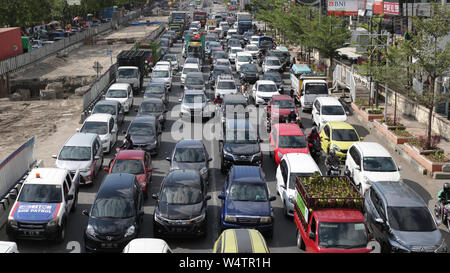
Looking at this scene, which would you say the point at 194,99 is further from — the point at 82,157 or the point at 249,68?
the point at 249,68

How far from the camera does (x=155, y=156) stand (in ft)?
82.5

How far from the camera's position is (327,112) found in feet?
95.0

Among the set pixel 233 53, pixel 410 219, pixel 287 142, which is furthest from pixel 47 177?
pixel 233 53

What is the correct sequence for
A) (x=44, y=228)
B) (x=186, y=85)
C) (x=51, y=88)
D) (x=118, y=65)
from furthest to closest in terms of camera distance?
(x=51, y=88)
(x=118, y=65)
(x=186, y=85)
(x=44, y=228)

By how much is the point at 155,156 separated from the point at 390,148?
37.3 ft

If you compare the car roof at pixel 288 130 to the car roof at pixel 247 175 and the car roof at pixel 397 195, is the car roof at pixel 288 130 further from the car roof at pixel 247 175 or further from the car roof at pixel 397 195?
the car roof at pixel 397 195

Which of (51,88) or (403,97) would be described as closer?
(403,97)

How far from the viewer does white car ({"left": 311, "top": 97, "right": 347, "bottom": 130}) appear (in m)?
28.6

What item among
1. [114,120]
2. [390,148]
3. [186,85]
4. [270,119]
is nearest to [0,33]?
[186,85]

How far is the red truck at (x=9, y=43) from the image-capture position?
48.8 meters

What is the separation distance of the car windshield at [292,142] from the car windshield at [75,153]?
7889 millimetres

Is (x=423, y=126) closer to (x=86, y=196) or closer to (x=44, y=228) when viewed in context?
(x=86, y=196)

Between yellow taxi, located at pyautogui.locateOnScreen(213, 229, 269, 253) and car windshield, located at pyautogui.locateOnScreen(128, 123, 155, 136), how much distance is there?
12.7 meters

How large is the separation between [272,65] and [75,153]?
2756 cm
